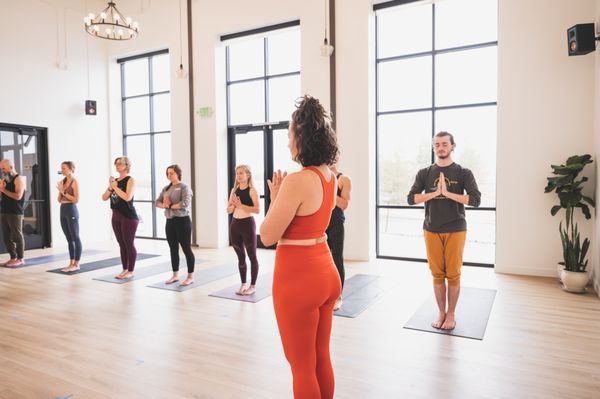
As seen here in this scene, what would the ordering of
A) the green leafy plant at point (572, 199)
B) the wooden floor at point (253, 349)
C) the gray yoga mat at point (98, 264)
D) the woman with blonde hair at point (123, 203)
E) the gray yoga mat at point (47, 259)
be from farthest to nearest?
the gray yoga mat at point (47, 259), the gray yoga mat at point (98, 264), the woman with blonde hair at point (123, 203), the green leafy plant at point (572, 199), the wooden floor at point (253, 349)

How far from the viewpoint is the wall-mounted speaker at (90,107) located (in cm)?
838

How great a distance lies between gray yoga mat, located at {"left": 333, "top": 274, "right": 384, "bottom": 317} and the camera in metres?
3.89

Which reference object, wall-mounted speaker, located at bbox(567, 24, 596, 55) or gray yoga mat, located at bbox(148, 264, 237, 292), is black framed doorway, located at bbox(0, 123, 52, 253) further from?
wall-mounted speaker, located at bbox(567, 24, 596, 55)

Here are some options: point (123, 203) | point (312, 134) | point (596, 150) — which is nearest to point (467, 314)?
point (596, 150)

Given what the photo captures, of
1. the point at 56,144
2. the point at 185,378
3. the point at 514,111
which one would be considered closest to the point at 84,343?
the point at 185,378

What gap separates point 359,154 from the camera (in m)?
6.31

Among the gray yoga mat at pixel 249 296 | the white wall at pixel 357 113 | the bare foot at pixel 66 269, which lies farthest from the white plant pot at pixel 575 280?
the bare foot at pixel 66 269

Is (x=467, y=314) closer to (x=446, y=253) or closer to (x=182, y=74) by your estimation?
(x=446, y=253)

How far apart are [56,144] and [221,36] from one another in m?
3.81

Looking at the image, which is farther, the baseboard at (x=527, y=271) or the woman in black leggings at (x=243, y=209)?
the baseboard at (x=527, y=271)

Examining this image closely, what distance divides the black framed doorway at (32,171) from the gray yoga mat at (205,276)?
4.03m

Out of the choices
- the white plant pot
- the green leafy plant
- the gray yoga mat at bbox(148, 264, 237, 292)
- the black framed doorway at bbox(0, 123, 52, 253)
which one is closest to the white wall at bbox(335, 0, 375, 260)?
the gray yoga mat at bbox(148, 264, 237, 292)

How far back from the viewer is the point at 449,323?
11.0 ft

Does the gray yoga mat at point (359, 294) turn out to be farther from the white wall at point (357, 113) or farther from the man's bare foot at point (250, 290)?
the white wall at point (357, 113)
